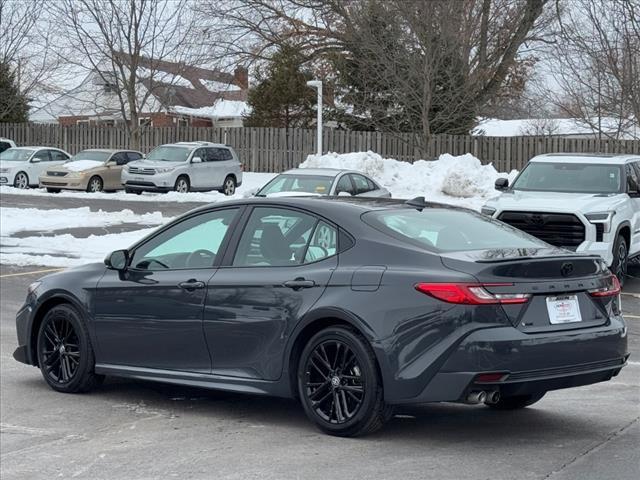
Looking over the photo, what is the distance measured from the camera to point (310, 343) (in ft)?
23.0

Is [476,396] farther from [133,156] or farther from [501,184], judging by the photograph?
[133,156]

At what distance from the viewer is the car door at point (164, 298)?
25.4 ft

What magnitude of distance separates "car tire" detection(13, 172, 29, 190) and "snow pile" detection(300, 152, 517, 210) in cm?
1075

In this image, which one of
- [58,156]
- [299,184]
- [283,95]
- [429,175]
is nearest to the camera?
[299,184]

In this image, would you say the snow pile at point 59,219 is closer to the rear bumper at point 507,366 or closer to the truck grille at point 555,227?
the truck grille at point 555,227

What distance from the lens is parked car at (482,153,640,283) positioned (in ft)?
48.3

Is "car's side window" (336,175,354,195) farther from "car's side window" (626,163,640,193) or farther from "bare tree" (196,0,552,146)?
"bare tree" (196,0,552,146)

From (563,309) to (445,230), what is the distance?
3.17 feet

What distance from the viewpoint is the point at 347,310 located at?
22.4 ft

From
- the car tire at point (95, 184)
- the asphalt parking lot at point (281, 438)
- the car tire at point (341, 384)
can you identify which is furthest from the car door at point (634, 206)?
the car tire at point (95, 184)

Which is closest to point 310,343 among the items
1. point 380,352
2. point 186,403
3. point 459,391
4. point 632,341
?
point 380,352

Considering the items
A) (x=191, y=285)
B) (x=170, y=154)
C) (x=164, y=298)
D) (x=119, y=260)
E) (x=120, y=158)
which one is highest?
(x=170, y=154)

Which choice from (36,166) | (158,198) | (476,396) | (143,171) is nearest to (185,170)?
(143,171)

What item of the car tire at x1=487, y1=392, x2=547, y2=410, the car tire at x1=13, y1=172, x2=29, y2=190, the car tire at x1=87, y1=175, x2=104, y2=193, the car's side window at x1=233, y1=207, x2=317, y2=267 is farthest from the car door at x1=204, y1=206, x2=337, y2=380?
the car tire at x1=13, y1=172, x2=29, y2=190
